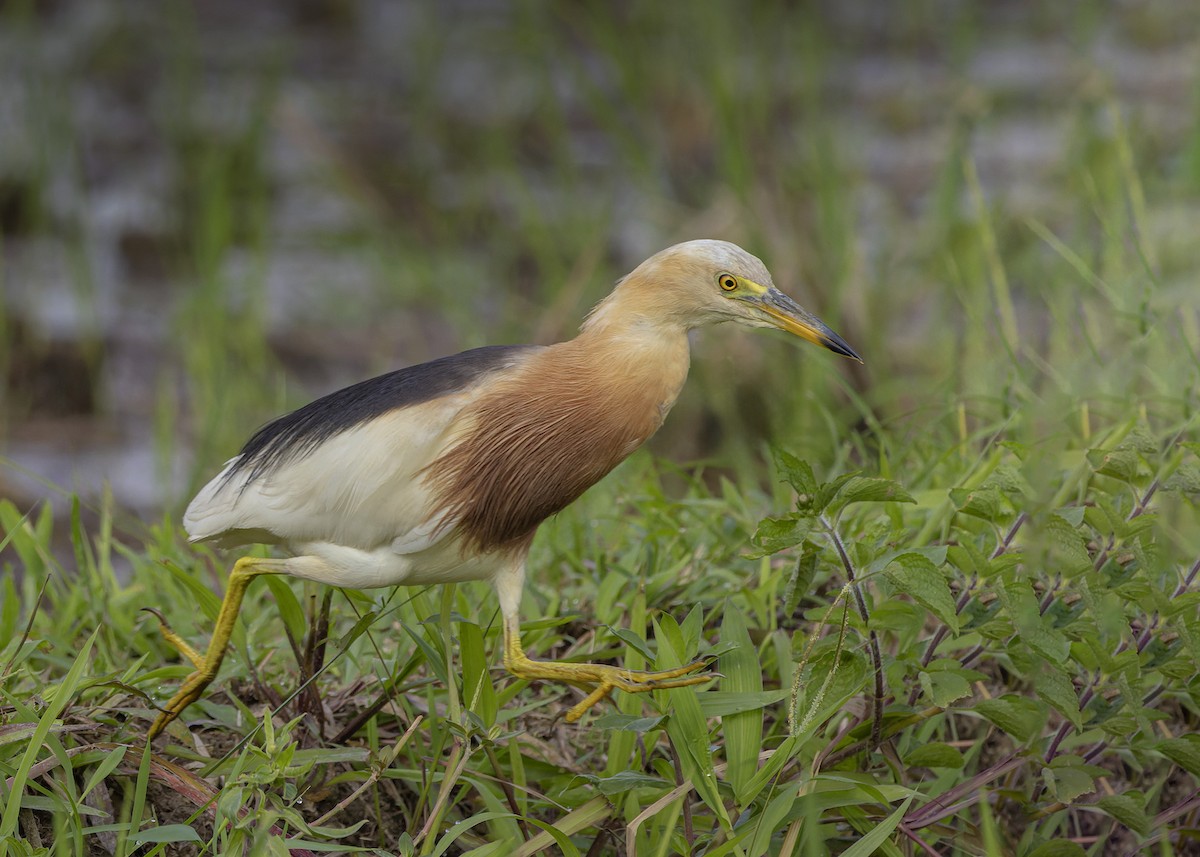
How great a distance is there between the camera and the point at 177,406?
231 inches

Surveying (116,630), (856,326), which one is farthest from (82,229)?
(116,630)

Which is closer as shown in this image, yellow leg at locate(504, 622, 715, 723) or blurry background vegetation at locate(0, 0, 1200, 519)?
yellow leg at locate(504, 622, 715, 723)

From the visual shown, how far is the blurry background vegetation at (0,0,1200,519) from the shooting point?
4.76 metres

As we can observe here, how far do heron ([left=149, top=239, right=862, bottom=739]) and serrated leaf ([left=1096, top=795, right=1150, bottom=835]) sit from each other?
68cm

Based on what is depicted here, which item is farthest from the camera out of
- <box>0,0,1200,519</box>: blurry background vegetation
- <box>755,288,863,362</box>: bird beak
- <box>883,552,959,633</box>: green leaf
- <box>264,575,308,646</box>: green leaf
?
<box>0,0,1200,519</box>: blurry background vegetation

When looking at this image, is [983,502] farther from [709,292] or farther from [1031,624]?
[709,292]

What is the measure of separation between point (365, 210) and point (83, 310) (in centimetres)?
143

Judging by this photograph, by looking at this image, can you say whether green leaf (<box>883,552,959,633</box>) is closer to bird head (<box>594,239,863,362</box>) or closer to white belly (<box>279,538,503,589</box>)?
bird head (<box>594,239,863,362</box>)

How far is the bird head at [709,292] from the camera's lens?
2180 millimetres

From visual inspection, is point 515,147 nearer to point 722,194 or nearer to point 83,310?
point 722,194

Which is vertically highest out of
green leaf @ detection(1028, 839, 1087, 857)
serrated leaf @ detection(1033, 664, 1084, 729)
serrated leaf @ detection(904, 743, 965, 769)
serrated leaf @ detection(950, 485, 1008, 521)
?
serrated leaf @ detection(950, 485, 1008, 521)

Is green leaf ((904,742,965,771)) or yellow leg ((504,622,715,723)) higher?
yellow leg ((504,622,715,723))

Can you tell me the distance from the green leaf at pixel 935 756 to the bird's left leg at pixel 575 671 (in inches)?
15.3

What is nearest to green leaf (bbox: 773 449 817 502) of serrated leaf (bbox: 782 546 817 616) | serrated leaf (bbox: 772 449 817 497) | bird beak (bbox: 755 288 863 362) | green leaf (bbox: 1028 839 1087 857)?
serrated leaf (bbox: 772 449 817 497)
